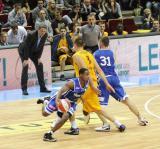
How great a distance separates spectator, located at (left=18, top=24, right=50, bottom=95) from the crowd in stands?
1275 millimetres

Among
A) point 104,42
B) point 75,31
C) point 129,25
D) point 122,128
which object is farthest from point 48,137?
point 129,25

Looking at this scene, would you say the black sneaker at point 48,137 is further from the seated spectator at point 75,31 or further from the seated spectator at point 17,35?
the seated spectator at point 75,31

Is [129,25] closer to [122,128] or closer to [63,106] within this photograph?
[122,128]

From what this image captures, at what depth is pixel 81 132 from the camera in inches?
460

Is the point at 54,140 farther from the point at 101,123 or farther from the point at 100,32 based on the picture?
the point at 100,32

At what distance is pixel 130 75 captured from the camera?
19.5 metres

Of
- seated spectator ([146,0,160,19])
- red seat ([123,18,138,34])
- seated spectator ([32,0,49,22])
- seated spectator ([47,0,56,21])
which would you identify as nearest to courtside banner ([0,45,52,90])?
seated spectator ([32,0,49,22])

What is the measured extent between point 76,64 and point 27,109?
3.09 meters

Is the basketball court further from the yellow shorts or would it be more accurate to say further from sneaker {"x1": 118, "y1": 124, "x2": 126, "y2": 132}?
the yellow shorts

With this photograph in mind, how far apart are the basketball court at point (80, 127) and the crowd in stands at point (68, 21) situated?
6.54ft

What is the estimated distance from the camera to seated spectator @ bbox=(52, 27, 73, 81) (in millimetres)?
18203

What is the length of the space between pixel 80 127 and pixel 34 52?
467 centimetres

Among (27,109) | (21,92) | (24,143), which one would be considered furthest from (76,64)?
(21,92)

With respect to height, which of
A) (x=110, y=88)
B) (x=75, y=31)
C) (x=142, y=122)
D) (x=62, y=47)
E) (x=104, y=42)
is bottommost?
(x=142, y=122)
